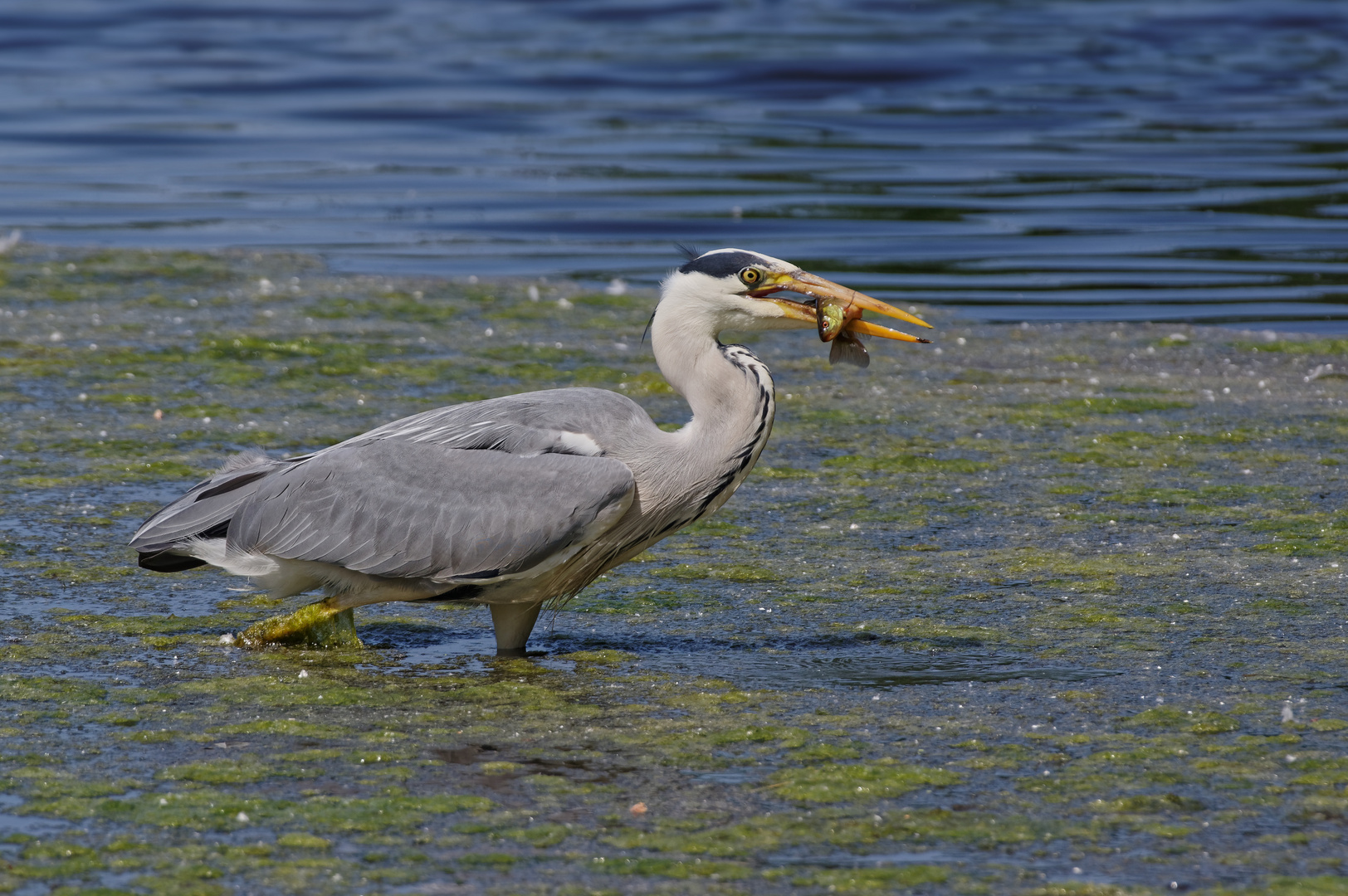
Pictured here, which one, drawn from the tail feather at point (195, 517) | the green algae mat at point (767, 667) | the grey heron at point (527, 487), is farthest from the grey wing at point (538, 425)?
the green algae mat at point (767, 667)

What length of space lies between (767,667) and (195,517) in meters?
1.82

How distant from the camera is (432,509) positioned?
5137 mm

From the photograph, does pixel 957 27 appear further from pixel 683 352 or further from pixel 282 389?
pixel 683 352

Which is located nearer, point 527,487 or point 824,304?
point 527,487

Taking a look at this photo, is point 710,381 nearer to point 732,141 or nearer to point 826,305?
point 826,305

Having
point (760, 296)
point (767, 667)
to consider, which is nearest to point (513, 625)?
point (767, 667)

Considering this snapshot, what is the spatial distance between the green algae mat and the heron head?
3.19ft

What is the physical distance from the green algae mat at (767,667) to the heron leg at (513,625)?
0.22ft

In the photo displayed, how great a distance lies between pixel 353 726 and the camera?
14.9ft

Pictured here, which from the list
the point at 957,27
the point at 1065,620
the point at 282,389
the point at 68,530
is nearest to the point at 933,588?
the point at 1065,620

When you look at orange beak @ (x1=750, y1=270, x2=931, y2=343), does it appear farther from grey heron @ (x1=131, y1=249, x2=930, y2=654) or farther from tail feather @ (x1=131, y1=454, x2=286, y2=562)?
tail feather @ (x1=131, y1=454, x2=286, y2=562)

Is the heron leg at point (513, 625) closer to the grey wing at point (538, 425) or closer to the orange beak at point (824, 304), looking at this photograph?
the grey wing at point (538, 425)

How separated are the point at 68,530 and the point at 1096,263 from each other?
8.46 m

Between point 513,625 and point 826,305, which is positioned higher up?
point 826,305
